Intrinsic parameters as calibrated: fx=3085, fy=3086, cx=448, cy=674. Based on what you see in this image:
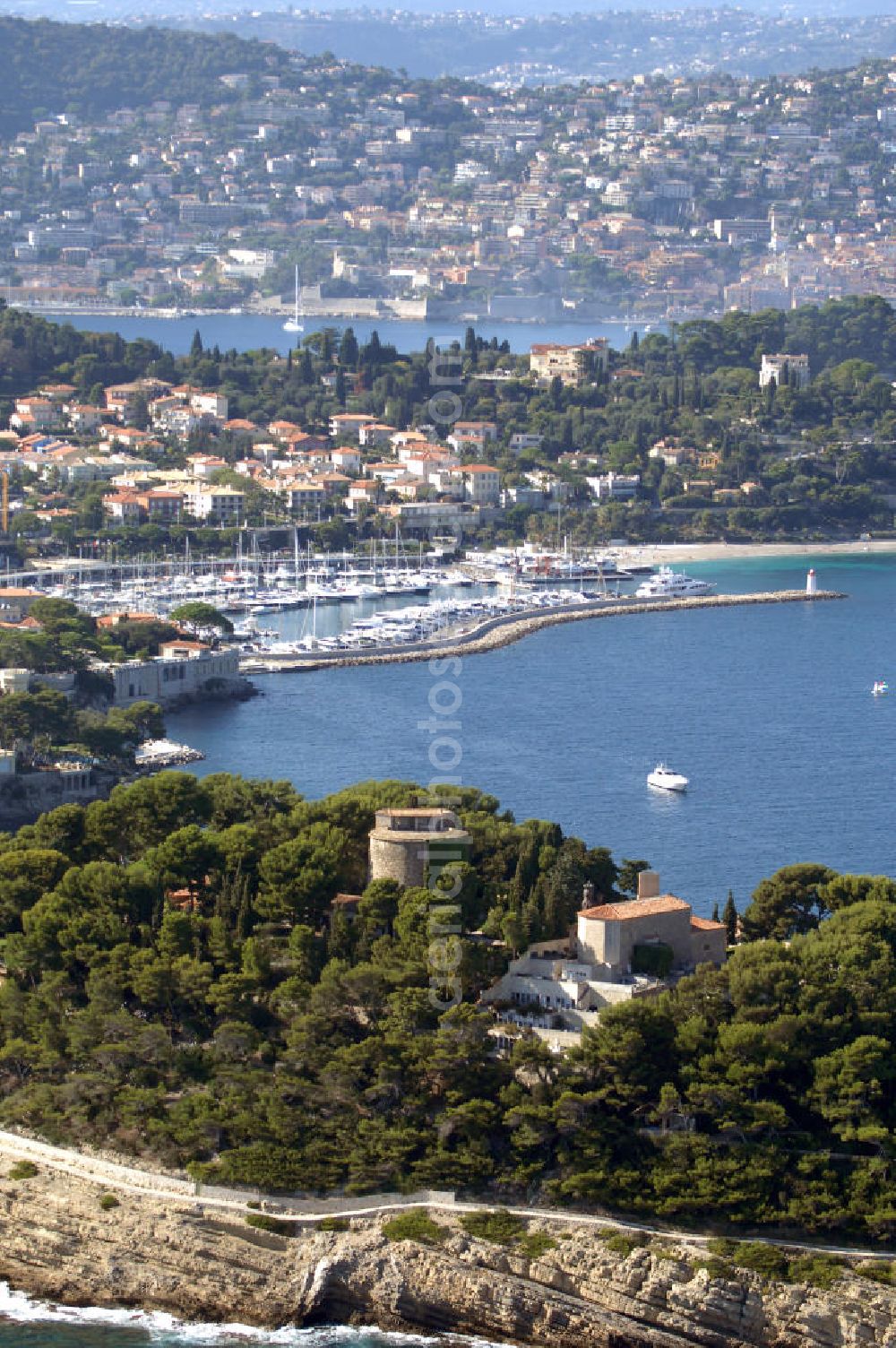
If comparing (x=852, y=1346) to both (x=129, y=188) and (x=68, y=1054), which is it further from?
(x=129, y=188)

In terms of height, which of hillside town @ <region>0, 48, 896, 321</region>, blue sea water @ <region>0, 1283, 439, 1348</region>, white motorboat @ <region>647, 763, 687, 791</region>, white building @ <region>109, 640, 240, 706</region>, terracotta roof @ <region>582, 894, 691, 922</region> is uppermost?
hillside town @ <region>0, 48, 896, 321</region>

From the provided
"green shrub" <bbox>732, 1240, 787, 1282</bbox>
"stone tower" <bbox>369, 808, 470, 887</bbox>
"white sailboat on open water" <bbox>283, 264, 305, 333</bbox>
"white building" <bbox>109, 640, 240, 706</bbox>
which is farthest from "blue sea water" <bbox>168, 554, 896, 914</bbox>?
"white sailboat on open water" <bbox>283, 264, 305, 333</bbox>

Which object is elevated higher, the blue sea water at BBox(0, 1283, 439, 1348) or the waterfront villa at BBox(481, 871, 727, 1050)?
the waterfront villa at BBox(481, 871, 727, 1050)

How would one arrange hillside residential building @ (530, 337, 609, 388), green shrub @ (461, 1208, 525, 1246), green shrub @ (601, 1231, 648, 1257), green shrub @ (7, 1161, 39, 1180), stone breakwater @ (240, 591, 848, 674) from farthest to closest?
hillside residential building @ (530, 337, 609, 388) → stone breakwater @ (240, 591, 848, 674) → green shrub @ (7, 1161, 39, 1180) → green shrub @ (461, 1208, 525, 1246) → green shrub @ (601, 1231, 648, 1257)

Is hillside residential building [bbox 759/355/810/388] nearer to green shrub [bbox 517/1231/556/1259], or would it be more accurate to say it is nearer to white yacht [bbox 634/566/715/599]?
white yacht [bbox 634/566/715/599]

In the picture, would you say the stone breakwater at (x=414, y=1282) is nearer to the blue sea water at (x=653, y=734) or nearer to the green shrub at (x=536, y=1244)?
the green shrub at (x=536, y=1244)

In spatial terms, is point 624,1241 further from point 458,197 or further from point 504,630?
point 458,197

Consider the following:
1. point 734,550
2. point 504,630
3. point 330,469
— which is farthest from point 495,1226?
point 330,469
